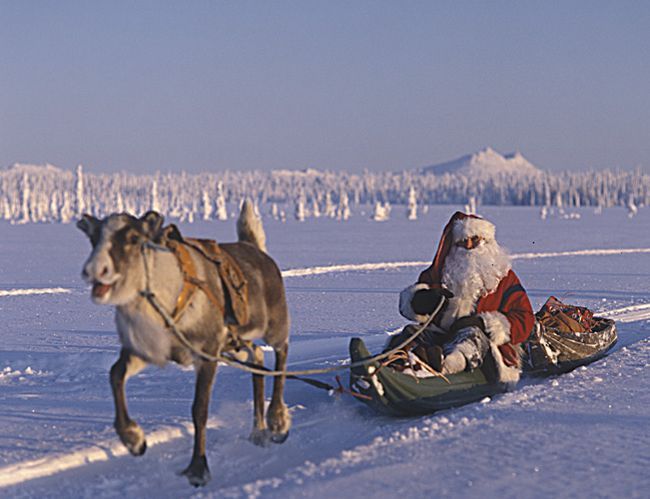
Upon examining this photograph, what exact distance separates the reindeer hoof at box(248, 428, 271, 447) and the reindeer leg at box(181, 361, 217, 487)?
2.85 feet

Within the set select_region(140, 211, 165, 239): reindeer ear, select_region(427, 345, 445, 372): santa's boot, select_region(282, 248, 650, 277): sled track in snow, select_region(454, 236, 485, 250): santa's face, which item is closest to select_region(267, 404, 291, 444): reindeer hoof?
select_region(427, 345, 445, 372): santa's boot

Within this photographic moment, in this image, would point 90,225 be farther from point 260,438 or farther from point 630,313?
point 630,313

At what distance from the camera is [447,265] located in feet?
24.3

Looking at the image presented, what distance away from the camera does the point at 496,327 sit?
22.9 feet

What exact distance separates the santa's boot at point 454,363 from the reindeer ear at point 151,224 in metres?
3.02

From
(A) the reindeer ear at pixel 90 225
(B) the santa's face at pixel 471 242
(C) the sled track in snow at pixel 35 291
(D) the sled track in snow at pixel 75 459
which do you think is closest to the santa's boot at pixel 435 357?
(B) the santa's face at pixel 471 242

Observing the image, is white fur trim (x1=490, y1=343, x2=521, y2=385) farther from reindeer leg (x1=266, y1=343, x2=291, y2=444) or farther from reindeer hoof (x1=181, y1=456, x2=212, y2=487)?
reindeer hoof (x1=181, y1=456, x2=212, y2=487)

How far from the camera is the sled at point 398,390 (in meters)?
6.27

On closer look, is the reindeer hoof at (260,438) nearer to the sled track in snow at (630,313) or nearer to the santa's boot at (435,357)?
the santa's boot at (435,357)

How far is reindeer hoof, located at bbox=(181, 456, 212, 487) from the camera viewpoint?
15.9ft

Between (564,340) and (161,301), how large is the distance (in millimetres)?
4562

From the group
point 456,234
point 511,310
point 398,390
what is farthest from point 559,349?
point 398,390

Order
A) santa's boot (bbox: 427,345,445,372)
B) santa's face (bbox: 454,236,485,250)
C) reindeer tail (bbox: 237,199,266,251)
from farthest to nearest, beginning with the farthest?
santa's face (bbox: 454,236,485,250)
santa's boot (bbox: 427,345,445,372)
reindeer tail (bbox: 237,199,266,251)

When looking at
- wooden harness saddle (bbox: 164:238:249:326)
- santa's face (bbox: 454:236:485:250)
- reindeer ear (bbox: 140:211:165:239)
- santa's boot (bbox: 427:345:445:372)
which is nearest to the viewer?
reindeer ear (bbox: 140:211:165:239)
